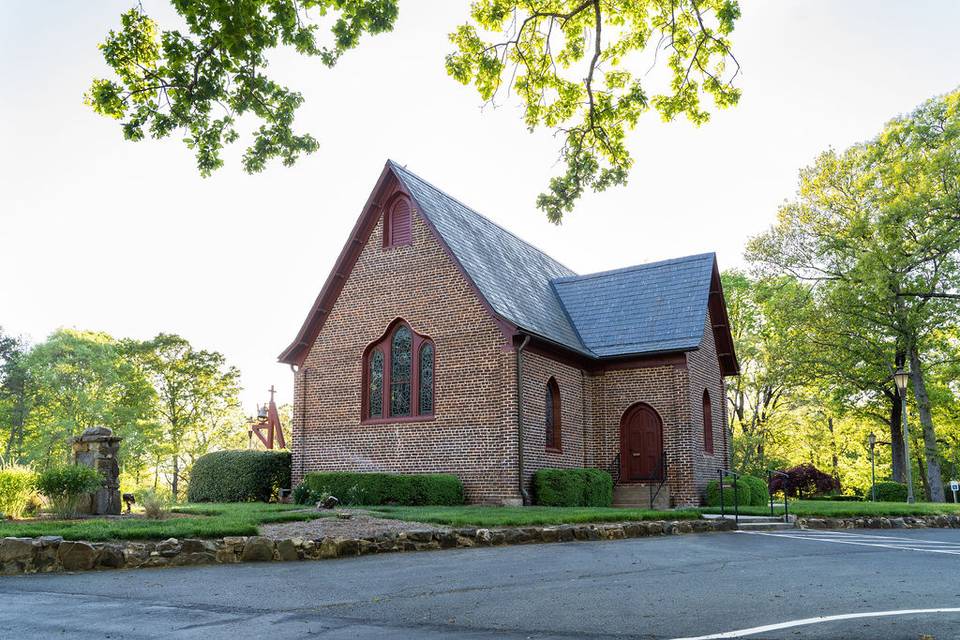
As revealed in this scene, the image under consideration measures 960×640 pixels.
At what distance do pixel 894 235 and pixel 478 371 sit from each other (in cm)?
1700

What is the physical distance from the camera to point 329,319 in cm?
2195

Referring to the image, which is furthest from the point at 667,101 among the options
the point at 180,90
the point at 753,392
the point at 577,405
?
the point at 753,392

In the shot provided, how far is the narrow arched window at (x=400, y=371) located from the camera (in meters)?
20.5

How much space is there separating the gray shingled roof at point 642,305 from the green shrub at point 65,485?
13840 millimetres

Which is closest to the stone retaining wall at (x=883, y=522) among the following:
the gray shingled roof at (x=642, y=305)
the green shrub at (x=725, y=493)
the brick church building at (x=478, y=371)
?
the green shrub at (x=725, y=493)

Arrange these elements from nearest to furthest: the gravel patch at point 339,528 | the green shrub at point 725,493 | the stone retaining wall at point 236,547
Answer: the stone retaining wall at point 236,547 → the gravel patch at point 339,528 → the green shrub at point 725,493

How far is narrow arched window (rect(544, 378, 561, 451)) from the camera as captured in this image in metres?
20.6

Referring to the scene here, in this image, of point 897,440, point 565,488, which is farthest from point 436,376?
point 897,440

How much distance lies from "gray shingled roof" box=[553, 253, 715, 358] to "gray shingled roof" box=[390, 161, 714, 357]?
0.09ft

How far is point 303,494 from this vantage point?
771 inches

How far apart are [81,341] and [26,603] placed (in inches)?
1768

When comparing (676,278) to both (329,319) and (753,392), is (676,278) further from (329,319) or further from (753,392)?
(753,392)

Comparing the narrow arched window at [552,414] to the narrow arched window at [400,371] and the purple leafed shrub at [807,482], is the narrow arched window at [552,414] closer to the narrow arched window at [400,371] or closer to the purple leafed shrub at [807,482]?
the narrow arched window at [400,371]

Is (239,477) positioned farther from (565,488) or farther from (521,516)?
(521,516)
